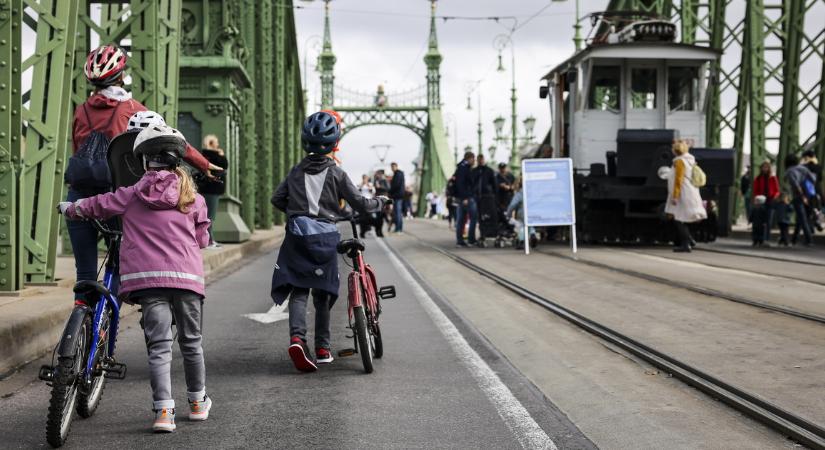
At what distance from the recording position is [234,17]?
22016mm

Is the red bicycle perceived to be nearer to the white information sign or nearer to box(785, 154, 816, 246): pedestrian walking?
the white information sign

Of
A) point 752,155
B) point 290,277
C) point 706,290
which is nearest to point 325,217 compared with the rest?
point 290,277

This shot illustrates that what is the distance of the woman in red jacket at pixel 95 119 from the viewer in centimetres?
616

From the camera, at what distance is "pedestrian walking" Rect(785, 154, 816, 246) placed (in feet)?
63.1

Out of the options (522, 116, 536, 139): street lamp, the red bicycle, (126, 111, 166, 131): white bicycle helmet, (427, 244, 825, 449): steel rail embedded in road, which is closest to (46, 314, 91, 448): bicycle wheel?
(126, 111, 166, 131): white bicycle helmet

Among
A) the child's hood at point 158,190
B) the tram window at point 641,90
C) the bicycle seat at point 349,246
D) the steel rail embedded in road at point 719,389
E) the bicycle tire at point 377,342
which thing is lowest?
the steel rail embedded in road at point 719,389

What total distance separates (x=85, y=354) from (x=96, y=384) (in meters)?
0.43

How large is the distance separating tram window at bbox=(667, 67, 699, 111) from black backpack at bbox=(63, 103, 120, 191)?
1569 centimetres

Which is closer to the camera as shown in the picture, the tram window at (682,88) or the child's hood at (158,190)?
the child's hood at (158,190)

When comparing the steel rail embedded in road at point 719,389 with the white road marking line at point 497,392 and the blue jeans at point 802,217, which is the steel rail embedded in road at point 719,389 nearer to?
the white road marking line at point 497,392

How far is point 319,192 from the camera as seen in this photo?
263 inches

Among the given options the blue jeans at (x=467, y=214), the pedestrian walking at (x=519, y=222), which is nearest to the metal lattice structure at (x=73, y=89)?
the blue jeans at (x=467, y=214)

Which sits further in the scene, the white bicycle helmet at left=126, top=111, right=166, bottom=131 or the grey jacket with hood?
the grey jacket with hood

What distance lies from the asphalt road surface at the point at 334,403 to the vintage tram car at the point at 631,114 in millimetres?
11886
